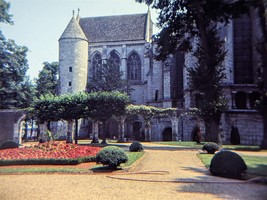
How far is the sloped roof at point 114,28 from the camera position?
4794cm

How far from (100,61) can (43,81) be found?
436 inches

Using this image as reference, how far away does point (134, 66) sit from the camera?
47156 mm

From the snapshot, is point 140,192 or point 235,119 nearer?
point 140,192

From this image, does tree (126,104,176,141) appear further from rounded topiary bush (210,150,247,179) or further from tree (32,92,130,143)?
rounded topiary bush (210,150,247,179)

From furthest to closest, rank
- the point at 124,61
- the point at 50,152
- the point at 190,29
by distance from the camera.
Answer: the point at 124,61, the point at 190,29, the point at 50,152

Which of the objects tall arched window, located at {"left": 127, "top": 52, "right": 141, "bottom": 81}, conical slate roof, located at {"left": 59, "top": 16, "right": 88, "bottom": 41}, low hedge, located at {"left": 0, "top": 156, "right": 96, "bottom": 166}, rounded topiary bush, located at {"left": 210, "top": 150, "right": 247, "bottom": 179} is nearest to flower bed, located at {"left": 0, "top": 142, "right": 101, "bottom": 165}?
low hedge, located at {"left": 0, "top": 156, "right": 96, "bottom": 166}

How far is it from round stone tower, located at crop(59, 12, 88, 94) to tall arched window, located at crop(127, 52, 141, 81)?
884 cm

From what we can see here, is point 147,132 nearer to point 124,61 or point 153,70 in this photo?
point 153,70

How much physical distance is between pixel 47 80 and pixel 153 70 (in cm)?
1974

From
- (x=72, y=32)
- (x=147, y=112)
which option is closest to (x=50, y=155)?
(x=147, y=112)

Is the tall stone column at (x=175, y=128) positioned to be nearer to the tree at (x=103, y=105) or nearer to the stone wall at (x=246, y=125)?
the stone wall at (x=246, y=125)

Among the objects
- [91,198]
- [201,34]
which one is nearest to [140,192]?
[91,198]

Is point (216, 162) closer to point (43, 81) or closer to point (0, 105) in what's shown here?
point (0, 105)

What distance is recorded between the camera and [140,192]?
7965 millimetres
